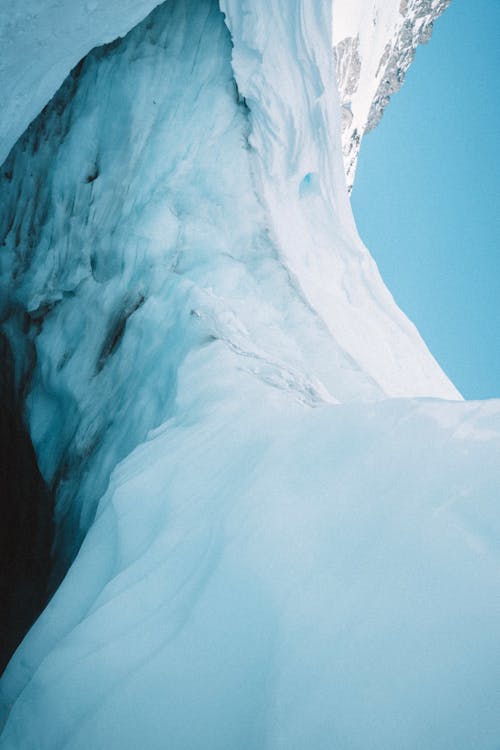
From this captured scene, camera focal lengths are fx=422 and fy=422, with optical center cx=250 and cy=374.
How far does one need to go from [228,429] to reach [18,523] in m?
4.50

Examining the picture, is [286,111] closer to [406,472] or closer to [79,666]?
[406,472]

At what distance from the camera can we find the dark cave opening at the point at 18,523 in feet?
13.6

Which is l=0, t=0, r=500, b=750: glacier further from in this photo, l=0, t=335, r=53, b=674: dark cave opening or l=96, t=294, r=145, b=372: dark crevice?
l=0, t=335, r=53, b=674: dark cave opening

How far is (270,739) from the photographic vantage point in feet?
2.78

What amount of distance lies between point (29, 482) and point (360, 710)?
17.0 ft

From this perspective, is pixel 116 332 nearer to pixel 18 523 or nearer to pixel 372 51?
pixel 18 523

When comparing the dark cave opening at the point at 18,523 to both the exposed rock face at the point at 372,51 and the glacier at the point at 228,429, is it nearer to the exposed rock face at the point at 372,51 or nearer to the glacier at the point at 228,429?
the glacier at the point at 228,429

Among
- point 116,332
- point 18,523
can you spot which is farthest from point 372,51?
point 18,523

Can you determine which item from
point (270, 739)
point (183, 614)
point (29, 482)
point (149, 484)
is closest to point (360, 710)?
point (270, 739)

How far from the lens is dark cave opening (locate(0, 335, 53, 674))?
4137 millimetres

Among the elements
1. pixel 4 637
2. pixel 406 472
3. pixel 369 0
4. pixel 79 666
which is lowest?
pixel 4 637

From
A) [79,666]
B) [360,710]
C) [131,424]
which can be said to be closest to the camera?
[360,710]

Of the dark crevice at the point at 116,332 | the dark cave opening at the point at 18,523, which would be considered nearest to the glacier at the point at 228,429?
the dark crevice at the point at 116,332

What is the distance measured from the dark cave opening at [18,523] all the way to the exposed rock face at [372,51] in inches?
416
